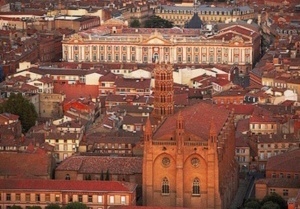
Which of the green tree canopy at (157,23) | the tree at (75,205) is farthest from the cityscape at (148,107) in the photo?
the green tree canopy at (157,23)

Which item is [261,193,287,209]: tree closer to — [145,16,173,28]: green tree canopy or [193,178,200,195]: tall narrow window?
[193,178,200,195]: tall narrow window

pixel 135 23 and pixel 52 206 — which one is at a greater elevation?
pixel 52 206

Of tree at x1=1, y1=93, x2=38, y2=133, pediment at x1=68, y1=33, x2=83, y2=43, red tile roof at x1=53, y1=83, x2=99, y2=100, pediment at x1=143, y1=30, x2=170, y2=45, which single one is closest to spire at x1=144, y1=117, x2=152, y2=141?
tree at x1=1, y1=93, x2=38, y2=133

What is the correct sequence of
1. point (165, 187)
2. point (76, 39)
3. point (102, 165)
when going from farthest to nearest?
point (76, 39) < point (102, 165) < point (165, 187)

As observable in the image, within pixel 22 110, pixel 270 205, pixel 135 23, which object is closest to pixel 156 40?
pixel 135 23

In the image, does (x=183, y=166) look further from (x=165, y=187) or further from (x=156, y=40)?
(x=156, y=40)

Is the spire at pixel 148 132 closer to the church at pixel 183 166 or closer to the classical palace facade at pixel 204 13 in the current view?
the church at pixel 183 166
